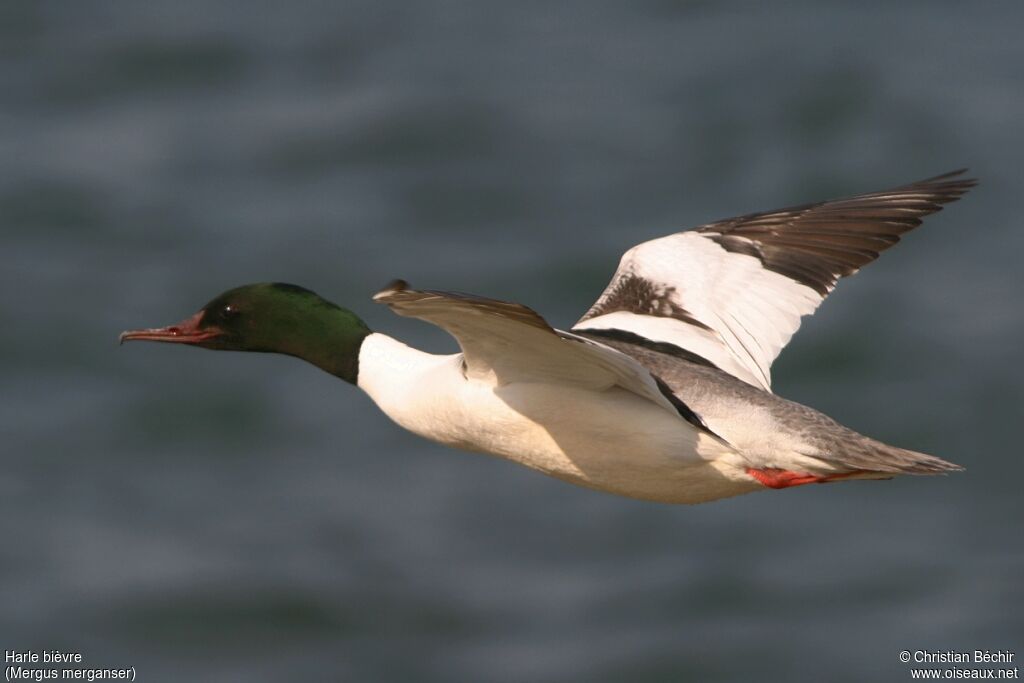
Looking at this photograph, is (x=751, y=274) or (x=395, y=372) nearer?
(x=395, y=372)

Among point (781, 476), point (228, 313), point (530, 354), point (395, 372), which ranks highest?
point (228, 313)

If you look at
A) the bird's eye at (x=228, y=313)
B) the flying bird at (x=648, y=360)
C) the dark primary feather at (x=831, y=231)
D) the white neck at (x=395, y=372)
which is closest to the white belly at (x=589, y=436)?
the flying bird at (x=648, y=360)

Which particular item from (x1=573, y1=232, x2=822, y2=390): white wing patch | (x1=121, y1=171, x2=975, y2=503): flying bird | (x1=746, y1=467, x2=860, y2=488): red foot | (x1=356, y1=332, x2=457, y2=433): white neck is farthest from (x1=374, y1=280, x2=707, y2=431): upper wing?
(x1=573, y1=232, x2=822, y2=390): white wing patch

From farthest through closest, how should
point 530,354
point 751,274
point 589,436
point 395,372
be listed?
point 751,274, point 395,372, point 589,436, point 530,354

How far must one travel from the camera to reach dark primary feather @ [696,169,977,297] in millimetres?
9266

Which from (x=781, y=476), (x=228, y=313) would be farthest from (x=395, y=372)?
(x=781, y=476)

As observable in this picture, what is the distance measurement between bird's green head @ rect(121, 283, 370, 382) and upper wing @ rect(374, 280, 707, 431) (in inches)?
46.8

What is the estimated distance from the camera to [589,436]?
7.70 meters

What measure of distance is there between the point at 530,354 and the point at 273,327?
177 cm

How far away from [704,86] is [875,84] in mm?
1822

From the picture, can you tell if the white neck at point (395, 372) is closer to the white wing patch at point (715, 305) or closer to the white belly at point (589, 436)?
the white belly at point (589, 436)

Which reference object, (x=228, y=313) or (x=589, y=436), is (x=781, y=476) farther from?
(x=228, y=313)

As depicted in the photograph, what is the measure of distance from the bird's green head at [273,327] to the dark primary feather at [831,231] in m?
2.05

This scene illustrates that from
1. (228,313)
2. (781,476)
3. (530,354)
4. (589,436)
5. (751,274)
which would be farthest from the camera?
(751,274)
